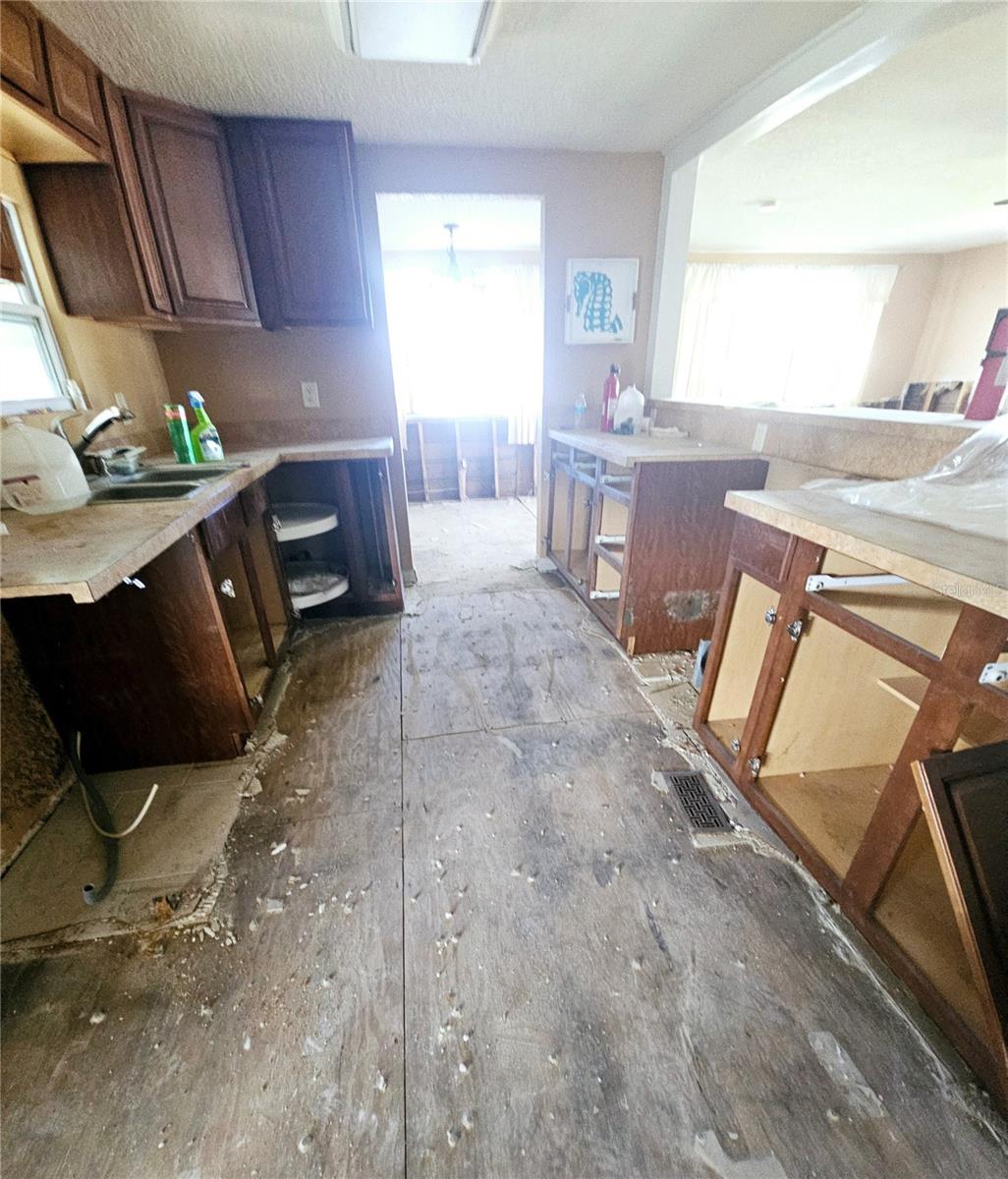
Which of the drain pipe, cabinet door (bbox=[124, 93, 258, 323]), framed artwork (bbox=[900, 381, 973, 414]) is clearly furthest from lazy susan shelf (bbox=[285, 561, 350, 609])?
framed artwork (bbox=[900, 381, 973, 414])

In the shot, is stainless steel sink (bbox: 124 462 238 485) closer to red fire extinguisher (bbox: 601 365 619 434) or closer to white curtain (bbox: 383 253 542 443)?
red fire extinguisher (bbox: 601 365 619 434)

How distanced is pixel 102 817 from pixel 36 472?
101cm

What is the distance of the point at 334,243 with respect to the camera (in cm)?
220

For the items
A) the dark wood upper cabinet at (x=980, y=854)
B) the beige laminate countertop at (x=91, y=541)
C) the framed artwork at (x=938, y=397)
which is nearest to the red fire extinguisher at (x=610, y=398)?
the beige laminate countertop at (x=91, y=541)

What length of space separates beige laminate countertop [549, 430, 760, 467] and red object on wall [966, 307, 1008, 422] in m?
0.65

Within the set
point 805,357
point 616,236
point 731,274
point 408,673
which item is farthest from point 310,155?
point 805,357

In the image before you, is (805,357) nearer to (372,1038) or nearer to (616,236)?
(616,236)

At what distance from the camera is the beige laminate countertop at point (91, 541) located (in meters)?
0.84

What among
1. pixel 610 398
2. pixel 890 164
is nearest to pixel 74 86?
pixel 610 398

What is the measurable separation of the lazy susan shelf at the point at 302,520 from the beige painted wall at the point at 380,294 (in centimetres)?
48

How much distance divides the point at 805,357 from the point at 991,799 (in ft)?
19.8

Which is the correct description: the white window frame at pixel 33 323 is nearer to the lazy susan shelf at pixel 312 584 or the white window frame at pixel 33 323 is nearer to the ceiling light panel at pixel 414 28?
the lazy susan shelf at pixel 312 584

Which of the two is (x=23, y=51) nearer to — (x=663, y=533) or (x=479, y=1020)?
(x=663, y=533)

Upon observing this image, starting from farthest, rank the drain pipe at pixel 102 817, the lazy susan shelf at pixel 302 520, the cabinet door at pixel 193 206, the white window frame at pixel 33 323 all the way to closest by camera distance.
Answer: the lazy susan shelf at pixel 302 520 < the cabinet door at pixel 193 206 < the white window frame at pixel 33 323 < the drain pipe at pixel 102 817
